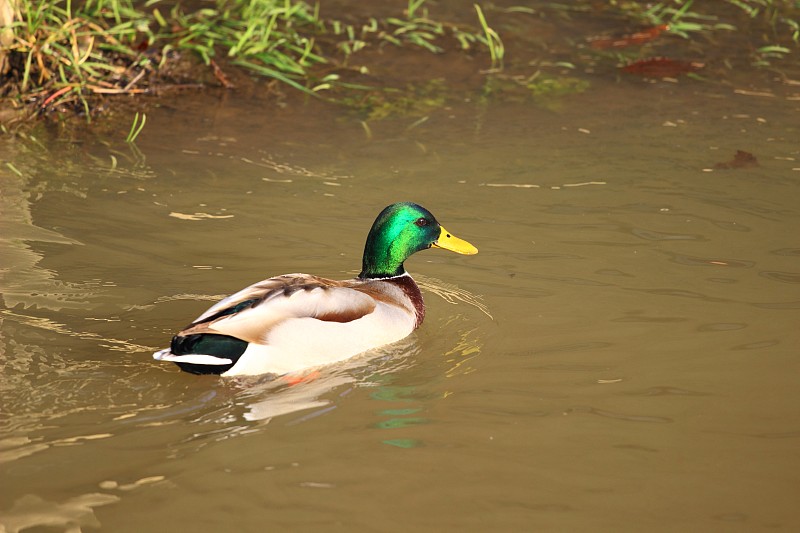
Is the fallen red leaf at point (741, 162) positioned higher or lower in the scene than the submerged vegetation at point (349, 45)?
lower

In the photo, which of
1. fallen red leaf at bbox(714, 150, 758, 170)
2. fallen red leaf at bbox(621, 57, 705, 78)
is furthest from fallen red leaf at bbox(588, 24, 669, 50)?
fallen red leaf at bbox(714, 150, 758, 170)

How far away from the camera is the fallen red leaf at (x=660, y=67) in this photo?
9.60 m

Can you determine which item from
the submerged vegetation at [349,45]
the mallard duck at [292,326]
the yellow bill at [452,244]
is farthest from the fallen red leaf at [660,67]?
the mallard duck at [292,326]

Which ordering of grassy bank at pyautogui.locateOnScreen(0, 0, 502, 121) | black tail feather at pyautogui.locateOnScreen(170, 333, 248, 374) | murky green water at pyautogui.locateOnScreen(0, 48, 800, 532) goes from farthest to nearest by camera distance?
1. grassy bank at pyautogui.locateOnScreen(0, 0, 502, 121)
2. black tail feather at pyautogui.locateOnScreen(170, 333, 248, 374)
3. murky green water at pyautogui.locateOnScreen(0, 48, 800, 532)

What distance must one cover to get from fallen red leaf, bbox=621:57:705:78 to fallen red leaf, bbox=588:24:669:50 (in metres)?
0.43

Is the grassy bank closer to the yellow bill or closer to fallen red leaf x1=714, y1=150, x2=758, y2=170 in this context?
fallen red leaf x1=714, y1=150, x2=758, y2=170

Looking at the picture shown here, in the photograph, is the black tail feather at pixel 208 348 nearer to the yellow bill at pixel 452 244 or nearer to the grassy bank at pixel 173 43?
the yellow bill at pixel 452 244

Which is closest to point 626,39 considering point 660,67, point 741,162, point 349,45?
point 660,67

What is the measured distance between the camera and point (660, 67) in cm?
965

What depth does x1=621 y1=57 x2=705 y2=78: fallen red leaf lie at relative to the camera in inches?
378

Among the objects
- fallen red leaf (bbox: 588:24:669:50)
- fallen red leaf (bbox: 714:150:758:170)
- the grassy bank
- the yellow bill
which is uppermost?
fallen red leaf (bbox: 588:24:669:50)

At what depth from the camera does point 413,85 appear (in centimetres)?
922

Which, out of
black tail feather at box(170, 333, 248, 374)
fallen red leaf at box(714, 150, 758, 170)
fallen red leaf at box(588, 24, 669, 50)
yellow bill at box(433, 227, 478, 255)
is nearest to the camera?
black tail feather at box(170, 333, 248, 374)

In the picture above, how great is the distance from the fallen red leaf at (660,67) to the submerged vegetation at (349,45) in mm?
12
